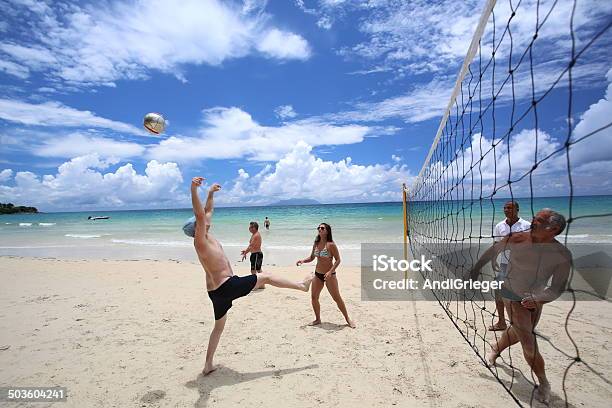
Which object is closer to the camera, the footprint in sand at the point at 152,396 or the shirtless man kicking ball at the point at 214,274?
the footprint in sand at the point at 152,396

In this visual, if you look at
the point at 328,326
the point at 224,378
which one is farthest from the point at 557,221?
the point at 224,378

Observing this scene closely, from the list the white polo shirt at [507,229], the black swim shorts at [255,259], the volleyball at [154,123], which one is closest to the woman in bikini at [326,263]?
the white polo shirt at [507,229]

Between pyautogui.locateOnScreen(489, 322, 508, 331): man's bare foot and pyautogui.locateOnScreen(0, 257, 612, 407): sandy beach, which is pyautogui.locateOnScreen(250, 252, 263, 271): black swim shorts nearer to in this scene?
pyautogui.locateOnScreen(0, 257, 612, 407): sandy beach

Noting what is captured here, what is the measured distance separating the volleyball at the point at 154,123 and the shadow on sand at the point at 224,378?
347 centimetres

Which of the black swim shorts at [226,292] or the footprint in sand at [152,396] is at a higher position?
the black swim shorts at [226,292]

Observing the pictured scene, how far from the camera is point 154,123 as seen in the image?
518 cm

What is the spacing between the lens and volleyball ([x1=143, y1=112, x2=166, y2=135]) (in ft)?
16.9

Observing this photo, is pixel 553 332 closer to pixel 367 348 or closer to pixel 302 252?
pixel 367 348

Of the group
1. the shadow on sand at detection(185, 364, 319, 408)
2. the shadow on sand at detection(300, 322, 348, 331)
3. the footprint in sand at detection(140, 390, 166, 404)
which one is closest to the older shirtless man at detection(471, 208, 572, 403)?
the shadow on sand at detection(185, 364, 319, 408)

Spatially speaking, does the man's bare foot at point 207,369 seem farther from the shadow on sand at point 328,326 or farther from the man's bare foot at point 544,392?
the man's bare foot at point 544,392

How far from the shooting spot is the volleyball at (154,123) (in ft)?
16.9

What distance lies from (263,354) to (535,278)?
282cm

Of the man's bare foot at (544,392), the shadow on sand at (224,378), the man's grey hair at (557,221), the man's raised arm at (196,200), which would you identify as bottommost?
the shadow on sand at (224,378)

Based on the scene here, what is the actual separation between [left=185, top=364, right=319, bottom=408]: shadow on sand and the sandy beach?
10 mm
